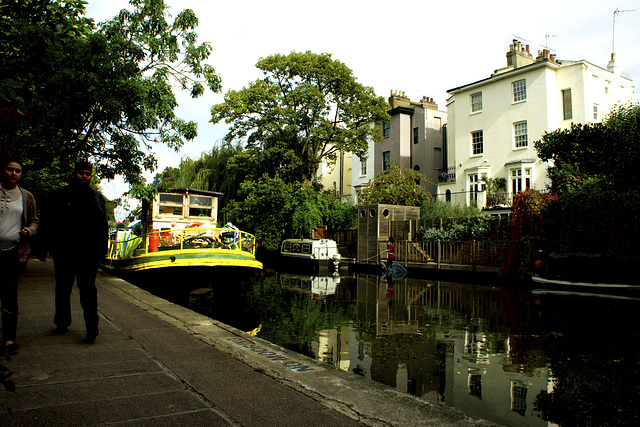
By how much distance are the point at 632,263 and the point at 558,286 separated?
2295 millimetres

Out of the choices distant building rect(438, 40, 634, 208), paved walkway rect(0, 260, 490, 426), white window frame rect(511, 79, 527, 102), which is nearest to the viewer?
paved walkway rect(0, 260, 490, 426)

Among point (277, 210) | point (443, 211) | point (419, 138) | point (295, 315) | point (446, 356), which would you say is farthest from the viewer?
point (419, 138)

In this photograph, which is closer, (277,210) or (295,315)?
(295,315)

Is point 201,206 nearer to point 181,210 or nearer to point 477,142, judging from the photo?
point 181,210

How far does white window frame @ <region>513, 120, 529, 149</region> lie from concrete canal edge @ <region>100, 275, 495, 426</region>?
97.8 feet

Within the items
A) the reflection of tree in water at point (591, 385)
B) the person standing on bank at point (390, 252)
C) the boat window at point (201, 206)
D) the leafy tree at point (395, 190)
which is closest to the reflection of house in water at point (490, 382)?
the reflection of tree in water at point (591, 385)

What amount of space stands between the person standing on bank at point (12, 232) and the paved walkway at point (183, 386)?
34cm

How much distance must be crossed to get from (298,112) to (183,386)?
31.0m

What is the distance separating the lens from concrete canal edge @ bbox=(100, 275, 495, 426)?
3193mm

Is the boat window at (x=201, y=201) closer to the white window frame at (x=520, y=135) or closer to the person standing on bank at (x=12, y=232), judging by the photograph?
the person standing on bank at (x=12, y=232)

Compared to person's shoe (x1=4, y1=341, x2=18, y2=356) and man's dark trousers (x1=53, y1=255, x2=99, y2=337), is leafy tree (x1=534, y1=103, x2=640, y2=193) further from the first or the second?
person's shoe (x1=4, y1=341, x2=18, y2=356)

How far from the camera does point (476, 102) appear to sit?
35188 millimetres

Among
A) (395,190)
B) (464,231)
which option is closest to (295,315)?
(464,231)

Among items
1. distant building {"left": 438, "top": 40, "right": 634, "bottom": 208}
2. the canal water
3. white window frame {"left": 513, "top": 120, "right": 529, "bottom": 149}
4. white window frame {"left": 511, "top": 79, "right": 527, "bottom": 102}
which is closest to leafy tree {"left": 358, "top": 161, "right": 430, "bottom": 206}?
distant building {"left": 438, "top": 40, "right": 634, "bottom": 208}
